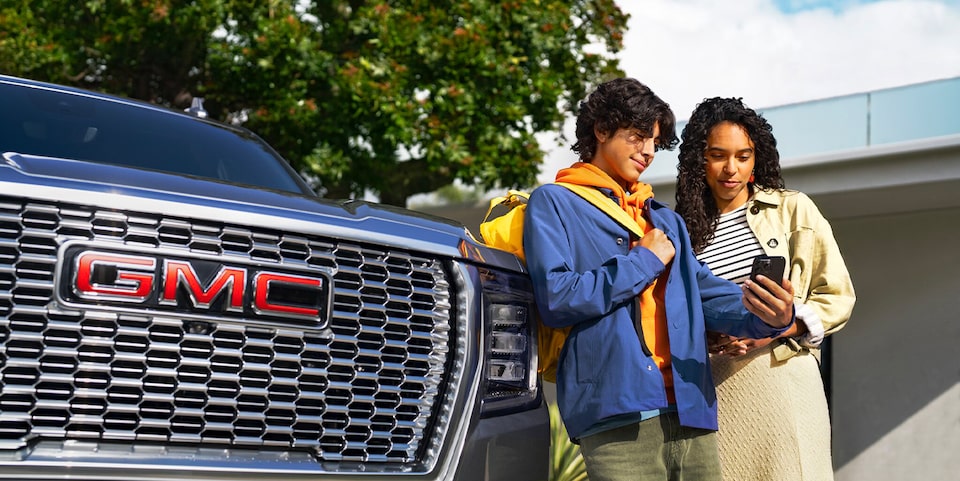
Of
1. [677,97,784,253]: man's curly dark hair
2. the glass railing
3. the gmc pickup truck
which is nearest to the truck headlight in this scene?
the gmc pickup truck

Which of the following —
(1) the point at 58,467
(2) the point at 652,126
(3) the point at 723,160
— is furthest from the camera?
(3) the point at 723,160

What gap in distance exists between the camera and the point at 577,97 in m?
15.1

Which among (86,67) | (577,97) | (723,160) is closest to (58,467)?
(723,160)

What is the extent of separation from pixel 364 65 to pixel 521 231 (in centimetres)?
1058

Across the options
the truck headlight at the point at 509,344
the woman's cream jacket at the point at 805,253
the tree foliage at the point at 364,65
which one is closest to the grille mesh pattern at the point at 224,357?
the truck headlight at the point at 509,344

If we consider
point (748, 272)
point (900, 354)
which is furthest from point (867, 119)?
point (748, 272)

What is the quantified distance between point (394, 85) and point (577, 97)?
3111mm

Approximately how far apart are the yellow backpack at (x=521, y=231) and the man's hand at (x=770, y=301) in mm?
379

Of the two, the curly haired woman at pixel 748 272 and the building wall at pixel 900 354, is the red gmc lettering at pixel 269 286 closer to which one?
the curly haired woman at pixel 748 272

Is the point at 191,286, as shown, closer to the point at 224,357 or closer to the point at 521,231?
the point at 224,357

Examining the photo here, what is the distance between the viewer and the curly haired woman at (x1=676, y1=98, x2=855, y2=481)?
10.7 ft

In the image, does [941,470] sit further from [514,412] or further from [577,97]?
[514,412]

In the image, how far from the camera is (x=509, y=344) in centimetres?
300

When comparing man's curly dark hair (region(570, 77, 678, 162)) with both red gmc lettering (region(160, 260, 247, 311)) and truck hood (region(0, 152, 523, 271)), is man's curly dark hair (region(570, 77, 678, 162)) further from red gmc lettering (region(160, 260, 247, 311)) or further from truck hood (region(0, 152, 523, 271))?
red gmc lettering (region(160, 260, 247, 311))
